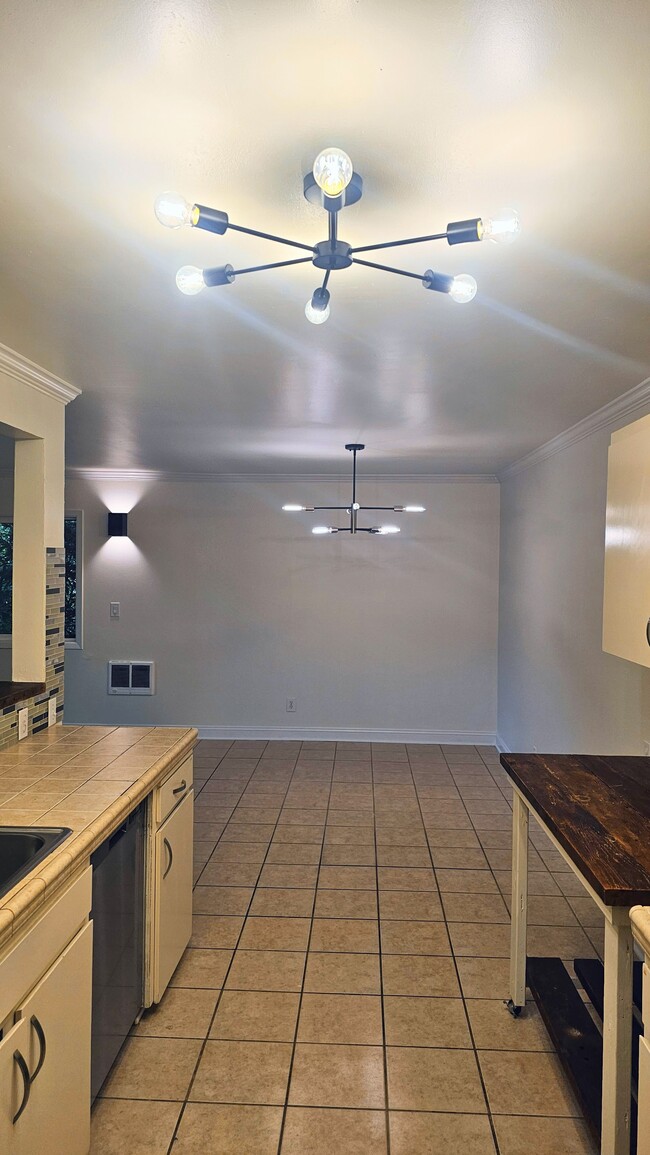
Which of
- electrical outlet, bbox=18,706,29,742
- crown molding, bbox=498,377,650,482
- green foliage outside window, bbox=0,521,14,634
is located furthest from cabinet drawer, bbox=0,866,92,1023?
green foliage outside window, bbox=0,521,14,634

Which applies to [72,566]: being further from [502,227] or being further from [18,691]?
[502,227]

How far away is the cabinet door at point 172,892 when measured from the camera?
2.32 meters

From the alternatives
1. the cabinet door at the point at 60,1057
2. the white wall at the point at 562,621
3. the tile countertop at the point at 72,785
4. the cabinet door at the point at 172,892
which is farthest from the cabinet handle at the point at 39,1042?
the white wall at the point at 562,621

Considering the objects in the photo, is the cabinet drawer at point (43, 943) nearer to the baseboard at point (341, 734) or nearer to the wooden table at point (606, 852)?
the wooden table at point (606, 852)

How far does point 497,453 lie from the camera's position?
15.9 ft

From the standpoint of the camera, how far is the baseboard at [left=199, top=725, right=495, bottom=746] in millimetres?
6184

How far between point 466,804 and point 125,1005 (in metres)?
2.98

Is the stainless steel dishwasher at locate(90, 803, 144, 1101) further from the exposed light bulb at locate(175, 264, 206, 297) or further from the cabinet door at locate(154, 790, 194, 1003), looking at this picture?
the exposed light bulb at locate(175, 264, 206, 297)

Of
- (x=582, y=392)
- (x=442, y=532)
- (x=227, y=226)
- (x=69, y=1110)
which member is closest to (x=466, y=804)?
(x=442, y=532)

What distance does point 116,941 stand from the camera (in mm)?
2016

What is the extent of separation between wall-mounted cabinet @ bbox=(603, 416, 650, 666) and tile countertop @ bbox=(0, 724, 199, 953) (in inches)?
63.3

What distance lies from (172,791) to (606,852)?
1491 millimetres

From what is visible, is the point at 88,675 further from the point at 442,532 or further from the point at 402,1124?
the point at 402,1124

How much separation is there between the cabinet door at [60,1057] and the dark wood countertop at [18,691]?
42.0 inches
